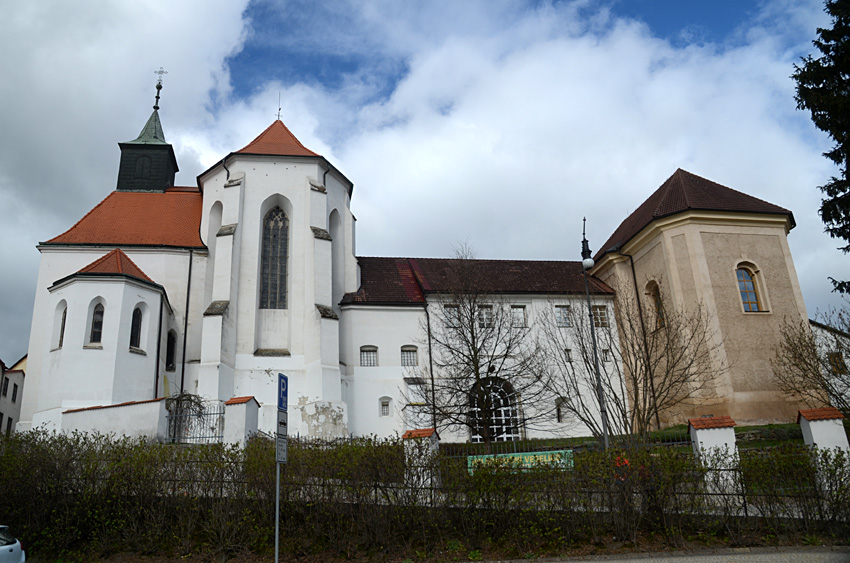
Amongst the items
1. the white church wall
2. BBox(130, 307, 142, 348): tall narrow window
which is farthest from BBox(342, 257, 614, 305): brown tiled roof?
BBox(130, 307, 142, 348): tall narrow window

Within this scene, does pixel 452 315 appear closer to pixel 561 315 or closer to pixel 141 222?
pixel 561 315

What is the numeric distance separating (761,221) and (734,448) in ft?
67.0

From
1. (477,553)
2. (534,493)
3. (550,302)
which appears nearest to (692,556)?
(534,493)

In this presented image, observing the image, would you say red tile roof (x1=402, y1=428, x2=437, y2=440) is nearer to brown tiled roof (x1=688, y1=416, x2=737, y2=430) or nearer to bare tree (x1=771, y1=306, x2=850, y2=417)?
brown tiled roof (x1=688, y1=416, x2=737, y2=430)

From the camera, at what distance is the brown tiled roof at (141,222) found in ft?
94.2

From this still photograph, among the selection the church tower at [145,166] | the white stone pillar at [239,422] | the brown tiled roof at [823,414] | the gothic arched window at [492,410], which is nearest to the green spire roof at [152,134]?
the church tower at [145,166]

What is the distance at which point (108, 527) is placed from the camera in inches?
459

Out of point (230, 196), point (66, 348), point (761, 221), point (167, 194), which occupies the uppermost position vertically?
point (167, 194)

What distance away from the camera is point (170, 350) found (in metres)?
27.1

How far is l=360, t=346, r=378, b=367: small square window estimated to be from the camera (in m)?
28.7

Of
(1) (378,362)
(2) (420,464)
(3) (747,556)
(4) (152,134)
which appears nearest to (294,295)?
(1) (378,362)

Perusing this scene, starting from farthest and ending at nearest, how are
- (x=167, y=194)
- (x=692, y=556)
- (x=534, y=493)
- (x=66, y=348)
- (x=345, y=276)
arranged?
(x=167, y=194)
(x=345, y=276)
(x=66, y=348)
(x=534, y=493)
(x=692, y=556)

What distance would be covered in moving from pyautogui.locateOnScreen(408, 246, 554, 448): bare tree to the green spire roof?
20.2 m

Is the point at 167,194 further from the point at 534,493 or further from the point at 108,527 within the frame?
the point at 534,493
